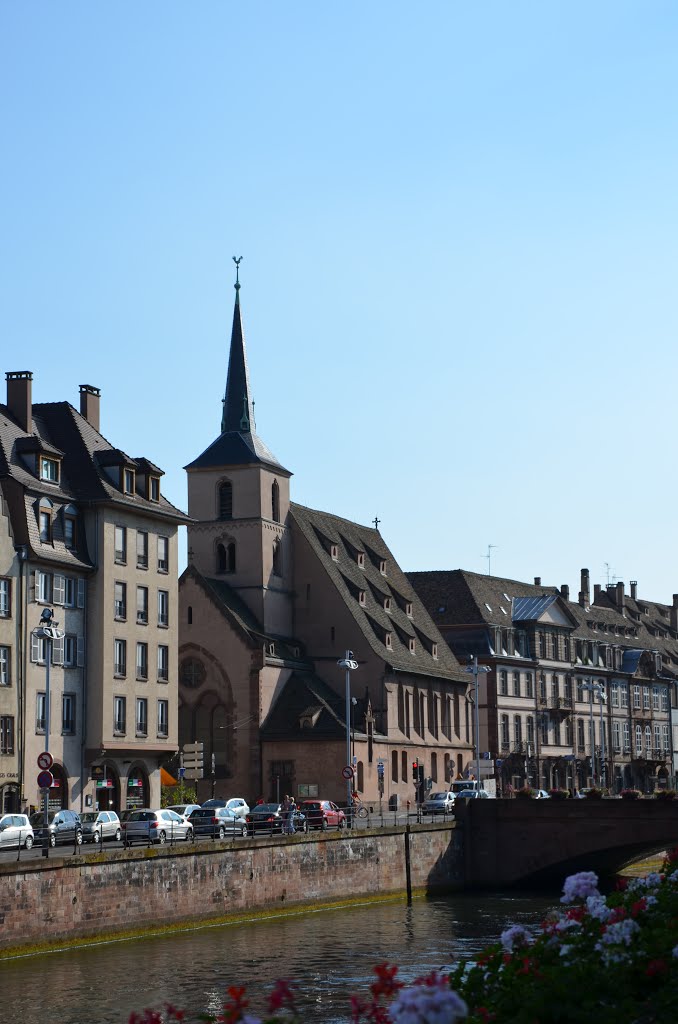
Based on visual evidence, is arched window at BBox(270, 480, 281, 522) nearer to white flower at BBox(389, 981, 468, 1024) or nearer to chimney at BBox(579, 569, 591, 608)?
chimney at BBox(579, 569, 591, 608)

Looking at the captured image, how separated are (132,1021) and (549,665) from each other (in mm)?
118255

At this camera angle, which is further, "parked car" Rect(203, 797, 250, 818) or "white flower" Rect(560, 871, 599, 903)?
"parked car" Rect(203, 797, 250, 818)

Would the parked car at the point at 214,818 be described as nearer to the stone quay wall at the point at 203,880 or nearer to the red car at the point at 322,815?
the red car at the point at 322,815

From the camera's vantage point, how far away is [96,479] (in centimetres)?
7369

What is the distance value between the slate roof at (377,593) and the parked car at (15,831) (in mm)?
47630

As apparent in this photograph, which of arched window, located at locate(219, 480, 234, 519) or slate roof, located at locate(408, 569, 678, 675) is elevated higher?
arched window, located at locate(219, 480, 234, 519)

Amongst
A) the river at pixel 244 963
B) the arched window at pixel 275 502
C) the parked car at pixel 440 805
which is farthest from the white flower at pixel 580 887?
the arched window at pixel 275 502

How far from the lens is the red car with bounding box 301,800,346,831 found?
70.2m

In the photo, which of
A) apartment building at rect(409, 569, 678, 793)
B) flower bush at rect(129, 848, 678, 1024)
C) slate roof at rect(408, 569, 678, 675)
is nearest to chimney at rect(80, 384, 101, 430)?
apartment building at rect(409, 569, 678, 793)

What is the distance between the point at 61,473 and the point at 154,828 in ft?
66.4

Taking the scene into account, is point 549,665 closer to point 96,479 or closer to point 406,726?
point 406,726

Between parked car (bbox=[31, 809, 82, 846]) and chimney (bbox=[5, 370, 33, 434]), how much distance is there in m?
19.1

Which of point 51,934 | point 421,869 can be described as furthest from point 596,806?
point 51,934

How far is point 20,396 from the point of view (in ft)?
243
